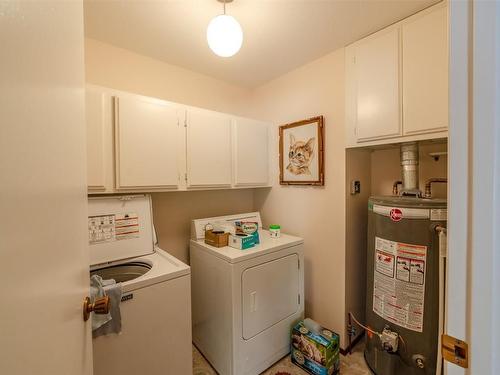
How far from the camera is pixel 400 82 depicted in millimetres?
1639

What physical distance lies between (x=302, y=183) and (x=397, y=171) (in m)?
0.85

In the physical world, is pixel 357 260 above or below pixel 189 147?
below

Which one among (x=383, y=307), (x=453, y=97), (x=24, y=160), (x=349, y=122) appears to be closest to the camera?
(x=24, y=160)

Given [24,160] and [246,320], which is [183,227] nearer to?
[246,320]

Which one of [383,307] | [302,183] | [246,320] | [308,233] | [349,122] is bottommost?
[246,320]

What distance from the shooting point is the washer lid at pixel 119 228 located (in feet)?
5.25

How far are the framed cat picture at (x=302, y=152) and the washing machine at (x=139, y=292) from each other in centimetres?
139

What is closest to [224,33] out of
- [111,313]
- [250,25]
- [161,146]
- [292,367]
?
[250,25]

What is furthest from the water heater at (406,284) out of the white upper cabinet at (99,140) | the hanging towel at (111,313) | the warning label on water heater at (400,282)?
the white upper cabinet at (99,140)

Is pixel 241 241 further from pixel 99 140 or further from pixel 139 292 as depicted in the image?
pixel 99 140

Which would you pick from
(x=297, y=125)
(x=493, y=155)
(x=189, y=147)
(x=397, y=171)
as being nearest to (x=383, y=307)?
(x=397, y=171)

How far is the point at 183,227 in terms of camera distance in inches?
90.8

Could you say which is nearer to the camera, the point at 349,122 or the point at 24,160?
the point at 24,160

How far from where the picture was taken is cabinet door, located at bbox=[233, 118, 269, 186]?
229cm
